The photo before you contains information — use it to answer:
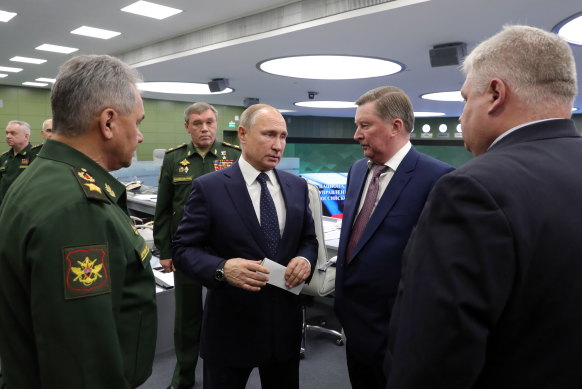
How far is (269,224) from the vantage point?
179cm

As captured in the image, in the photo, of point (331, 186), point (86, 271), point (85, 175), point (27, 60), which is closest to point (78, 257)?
point (86, 271)

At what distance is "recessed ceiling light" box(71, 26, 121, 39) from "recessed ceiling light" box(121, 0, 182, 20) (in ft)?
3.99

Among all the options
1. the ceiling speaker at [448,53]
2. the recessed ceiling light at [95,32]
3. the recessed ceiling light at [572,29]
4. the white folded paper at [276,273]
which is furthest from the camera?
the recessed ceiling light at [95,32]

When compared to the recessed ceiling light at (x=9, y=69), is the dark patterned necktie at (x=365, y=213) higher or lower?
lower

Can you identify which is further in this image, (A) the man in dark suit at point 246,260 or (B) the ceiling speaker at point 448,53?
(B) the ceiling speaker at point 448,53

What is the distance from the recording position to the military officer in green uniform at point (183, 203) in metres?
2.67

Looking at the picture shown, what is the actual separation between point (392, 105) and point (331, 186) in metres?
2.07

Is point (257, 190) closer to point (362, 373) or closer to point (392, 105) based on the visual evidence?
point (392, 105)

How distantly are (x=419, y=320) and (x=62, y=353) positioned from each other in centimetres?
80

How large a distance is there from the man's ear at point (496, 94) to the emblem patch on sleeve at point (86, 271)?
38.4 inches

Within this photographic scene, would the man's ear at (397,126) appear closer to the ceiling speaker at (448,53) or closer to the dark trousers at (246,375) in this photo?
the dark trousers at (246,375)

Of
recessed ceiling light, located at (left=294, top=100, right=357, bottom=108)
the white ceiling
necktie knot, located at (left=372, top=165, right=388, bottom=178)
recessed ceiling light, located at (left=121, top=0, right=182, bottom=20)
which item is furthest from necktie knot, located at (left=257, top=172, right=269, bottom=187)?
recessed ceiling light, located at (left=294, top=100, right=357, bottom=108)

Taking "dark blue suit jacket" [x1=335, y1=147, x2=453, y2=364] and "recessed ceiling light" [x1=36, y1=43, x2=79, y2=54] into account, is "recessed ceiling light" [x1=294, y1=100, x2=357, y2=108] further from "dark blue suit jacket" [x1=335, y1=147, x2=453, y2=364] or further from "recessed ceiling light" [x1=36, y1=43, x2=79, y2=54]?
"dark blue suit jacket" [x1=335, y1=147, x2=453, y2=364]

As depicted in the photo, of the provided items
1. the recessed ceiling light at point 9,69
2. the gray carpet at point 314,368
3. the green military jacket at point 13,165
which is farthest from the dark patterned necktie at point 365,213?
the recessed ceiling light at point 9,69
